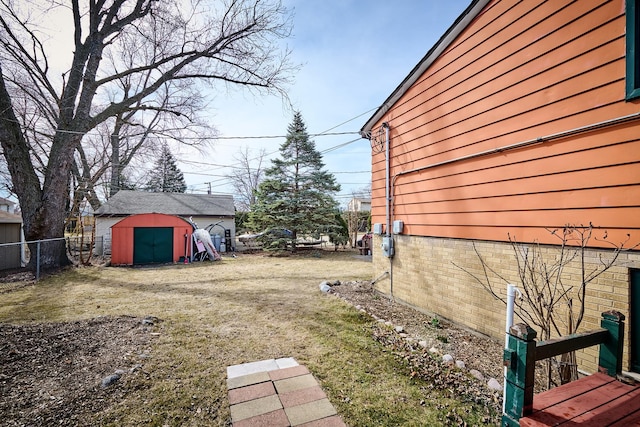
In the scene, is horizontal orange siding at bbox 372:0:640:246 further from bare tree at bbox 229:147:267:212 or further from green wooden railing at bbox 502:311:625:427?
bare tree at bbox 229:147:267:212

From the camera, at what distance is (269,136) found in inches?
494

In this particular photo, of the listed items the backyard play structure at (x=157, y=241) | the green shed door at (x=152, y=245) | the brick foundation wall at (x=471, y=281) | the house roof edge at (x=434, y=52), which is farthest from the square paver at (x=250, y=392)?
the green shed door at (x=152, y=245)

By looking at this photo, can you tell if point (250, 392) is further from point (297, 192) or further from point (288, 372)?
point (297, 192)

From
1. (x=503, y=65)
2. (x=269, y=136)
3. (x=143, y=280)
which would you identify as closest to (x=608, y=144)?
(x=503, y=65)

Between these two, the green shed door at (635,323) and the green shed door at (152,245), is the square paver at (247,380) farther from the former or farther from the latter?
the green shed door at (152,245)

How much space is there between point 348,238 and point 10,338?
15262 millimetres

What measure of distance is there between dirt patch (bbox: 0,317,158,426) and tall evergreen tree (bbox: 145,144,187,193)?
26.6 metres

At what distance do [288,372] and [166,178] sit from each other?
100 ft

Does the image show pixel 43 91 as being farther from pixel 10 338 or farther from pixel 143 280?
pixel 10 338

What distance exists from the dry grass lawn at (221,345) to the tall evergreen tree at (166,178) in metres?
21.8

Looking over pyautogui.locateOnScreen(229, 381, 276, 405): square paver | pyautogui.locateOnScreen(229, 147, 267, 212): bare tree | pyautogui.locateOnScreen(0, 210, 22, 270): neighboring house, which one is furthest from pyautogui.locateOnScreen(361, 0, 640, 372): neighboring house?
pyautogui.locateOnScreen(229, 147, 267, 212): bare tree

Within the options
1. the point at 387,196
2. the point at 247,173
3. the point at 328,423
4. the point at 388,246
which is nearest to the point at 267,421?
the point at 328,423

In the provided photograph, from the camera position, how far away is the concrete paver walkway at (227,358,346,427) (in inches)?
91.2

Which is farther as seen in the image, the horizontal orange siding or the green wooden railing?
the horizontal orange siding
